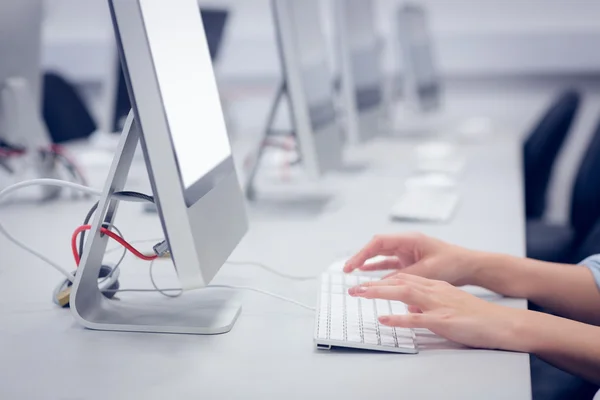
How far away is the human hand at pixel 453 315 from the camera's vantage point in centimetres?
80

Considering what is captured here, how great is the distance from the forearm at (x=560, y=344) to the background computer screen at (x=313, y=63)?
79 cm

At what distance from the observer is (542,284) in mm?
1009

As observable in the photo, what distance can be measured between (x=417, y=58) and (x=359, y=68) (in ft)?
3.06

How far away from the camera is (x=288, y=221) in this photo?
1456 millimetres

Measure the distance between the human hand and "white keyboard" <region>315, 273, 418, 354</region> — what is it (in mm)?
31

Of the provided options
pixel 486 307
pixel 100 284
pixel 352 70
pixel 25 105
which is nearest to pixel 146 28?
pixel 100 284

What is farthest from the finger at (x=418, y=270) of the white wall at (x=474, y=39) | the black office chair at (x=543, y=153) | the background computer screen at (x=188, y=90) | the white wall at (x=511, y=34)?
the white wall at (x=511, y=34)

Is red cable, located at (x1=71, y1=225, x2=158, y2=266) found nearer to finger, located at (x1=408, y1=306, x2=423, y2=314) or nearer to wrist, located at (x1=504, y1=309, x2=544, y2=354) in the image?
finger, located at (x1=408, y1=306, x2=423, y2=314)

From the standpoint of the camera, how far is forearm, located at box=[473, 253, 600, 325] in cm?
100

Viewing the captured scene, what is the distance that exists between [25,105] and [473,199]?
1128 millimetres

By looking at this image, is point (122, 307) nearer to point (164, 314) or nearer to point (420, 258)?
point (164, 314)

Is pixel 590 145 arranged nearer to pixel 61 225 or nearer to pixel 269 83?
pixel 61 225

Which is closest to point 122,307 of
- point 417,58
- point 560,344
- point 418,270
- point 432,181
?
point 418,270

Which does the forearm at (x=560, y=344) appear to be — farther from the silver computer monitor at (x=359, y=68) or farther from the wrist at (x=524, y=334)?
the silver computer monitor at (x=359, y=68)
